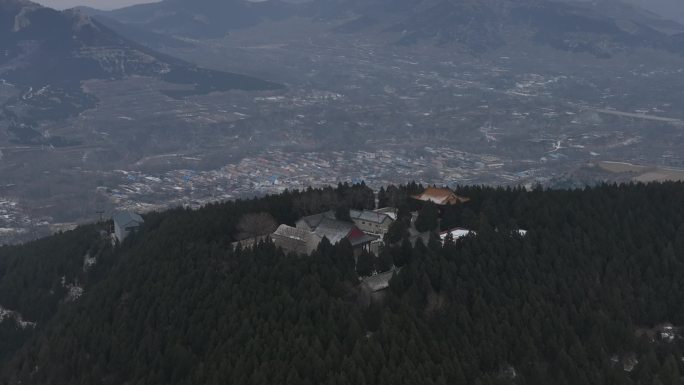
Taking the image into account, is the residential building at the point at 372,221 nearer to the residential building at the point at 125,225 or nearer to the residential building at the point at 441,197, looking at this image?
the residential building at the point at 441,197

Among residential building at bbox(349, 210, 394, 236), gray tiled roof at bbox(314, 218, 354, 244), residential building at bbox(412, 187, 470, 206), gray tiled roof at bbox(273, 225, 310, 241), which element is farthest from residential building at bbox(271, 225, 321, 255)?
residential building at bbox(412, 187, 470, 206)

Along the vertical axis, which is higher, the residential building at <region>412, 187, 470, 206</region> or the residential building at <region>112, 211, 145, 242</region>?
the residential building at <region>412, 187, 470, 206</region>

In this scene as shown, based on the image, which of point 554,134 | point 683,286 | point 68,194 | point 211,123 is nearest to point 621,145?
point 554,134

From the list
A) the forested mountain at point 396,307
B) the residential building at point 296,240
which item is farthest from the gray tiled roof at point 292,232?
the forested mountain at point 396,307

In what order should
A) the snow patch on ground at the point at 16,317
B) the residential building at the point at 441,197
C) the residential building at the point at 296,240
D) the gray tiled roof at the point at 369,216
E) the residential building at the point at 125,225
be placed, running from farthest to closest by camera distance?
the residential building at the point at 125,225 → the residential building at the point at 441,197 → the snow patch on ground at the point at 16,317 → the gray tiled roof at the point at 369,216 → the residential building at the point at 296,240

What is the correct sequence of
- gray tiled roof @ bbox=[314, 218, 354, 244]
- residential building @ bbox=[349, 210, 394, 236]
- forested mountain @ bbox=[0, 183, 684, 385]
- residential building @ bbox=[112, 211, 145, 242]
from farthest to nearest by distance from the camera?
residential building @ bbox=[112, 211, 145, 242]
residential building @ bbox=[349, 210, 394, 236]
gray tiled roof @ bbox=[314, 218, 354, 244]
forested mountain @ bbox=[0, 183, 684, 385]

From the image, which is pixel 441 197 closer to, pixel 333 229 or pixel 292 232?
pixel 333 229

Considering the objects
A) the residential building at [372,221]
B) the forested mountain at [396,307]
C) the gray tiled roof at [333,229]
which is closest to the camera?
the forested mountain at [396,307]

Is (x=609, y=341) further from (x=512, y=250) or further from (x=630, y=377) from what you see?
(x=512, y=250)

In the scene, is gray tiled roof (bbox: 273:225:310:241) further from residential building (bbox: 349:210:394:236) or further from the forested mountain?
residential building (bbox: 349:210:394:236)
